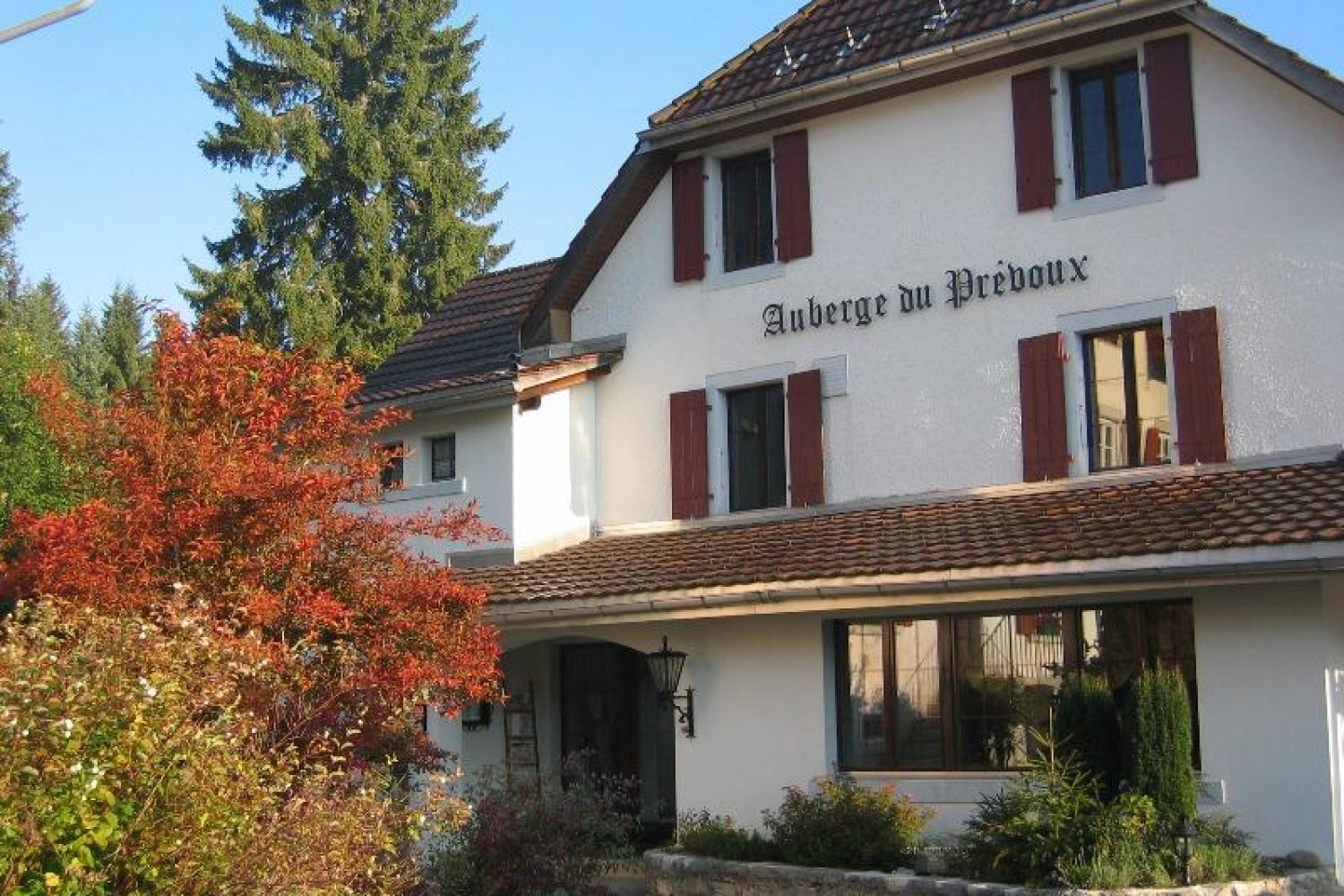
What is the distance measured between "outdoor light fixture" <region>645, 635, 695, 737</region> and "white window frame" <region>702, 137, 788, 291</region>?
4536mm

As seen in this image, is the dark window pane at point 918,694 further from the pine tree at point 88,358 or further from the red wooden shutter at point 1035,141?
the pine tree at point 88,358

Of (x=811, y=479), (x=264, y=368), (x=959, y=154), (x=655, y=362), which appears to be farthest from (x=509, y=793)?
(x=959, y=154)

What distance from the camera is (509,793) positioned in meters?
14.4

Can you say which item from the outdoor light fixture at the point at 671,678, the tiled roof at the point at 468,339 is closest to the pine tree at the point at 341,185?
the tiled roof at the point at 468,339

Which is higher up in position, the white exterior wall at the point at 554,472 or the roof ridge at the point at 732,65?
the roof ridge at the point at 732,65

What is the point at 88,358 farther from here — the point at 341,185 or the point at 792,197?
the point at 792,197

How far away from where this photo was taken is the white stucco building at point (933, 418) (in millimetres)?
14227

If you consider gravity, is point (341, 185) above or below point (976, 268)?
above

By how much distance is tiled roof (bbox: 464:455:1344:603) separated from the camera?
1357 cm

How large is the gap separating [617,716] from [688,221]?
6.10 meters

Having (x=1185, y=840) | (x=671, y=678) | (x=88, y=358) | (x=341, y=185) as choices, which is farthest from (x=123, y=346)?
(x=1185, y=840)

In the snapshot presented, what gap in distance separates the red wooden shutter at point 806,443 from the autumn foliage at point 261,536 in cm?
457

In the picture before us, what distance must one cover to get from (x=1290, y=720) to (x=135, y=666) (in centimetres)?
931

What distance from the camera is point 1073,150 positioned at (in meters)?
17.0
